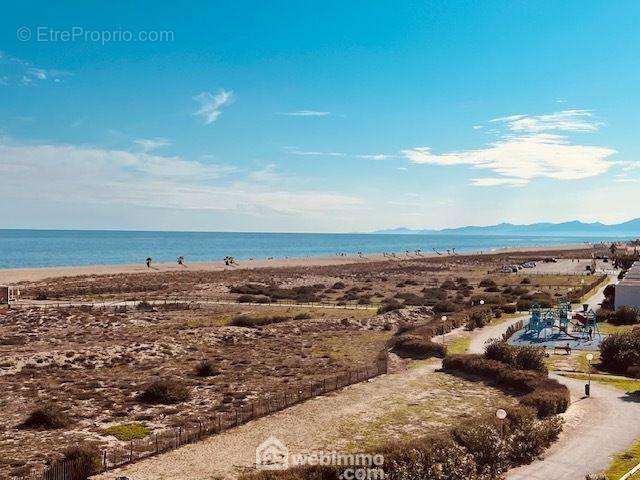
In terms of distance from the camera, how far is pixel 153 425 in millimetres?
26031

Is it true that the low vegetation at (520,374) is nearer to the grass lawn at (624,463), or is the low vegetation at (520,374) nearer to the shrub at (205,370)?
the grass lawn at (624,463)

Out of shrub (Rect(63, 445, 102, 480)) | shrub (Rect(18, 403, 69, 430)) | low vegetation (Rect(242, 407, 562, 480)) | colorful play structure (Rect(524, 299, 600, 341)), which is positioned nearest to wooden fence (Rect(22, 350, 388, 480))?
shrub (Rect(63, 445, 102, 480))

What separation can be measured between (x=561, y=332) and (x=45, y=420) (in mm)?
38575

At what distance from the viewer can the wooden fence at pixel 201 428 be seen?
2003cm

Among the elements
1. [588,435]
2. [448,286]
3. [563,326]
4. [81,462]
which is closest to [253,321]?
[563,326]

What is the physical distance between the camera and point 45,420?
25.4 m

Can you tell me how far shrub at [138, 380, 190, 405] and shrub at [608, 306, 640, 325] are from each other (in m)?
40.2

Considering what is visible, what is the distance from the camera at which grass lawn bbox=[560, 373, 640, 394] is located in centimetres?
3151

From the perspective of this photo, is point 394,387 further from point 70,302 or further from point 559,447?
point 70,302

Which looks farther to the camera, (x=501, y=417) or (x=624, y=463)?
(x=501, y=417)

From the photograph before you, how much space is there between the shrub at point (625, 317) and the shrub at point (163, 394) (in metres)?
40.2

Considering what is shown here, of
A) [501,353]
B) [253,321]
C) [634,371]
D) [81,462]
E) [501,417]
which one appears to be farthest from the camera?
[253,321]

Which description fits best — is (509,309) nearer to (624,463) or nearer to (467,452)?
(624,463)

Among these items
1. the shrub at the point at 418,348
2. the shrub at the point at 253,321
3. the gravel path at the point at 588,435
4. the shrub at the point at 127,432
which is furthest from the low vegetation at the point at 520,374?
the shrub at the point at 253,321
